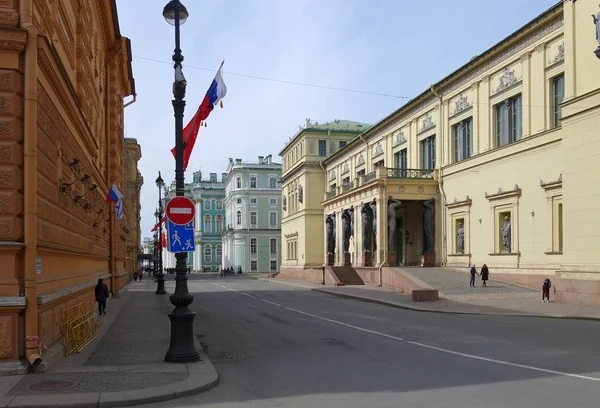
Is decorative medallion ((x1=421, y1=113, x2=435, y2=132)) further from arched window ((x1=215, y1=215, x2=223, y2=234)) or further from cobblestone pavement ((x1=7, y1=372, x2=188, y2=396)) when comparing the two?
Result: arched window ((x1=215, y1=215, x2=223, y2=234))

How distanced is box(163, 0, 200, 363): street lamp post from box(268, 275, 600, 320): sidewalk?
14.7m

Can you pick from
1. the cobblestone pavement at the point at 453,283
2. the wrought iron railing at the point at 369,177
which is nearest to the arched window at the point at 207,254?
the wrought iron railing at the point at 369,177

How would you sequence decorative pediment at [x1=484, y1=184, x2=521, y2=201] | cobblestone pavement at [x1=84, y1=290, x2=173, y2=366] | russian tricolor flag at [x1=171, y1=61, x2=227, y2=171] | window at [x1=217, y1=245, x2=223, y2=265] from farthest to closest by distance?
1. window at [x1=217, y1=245, x2=223, y2=265]
2. decorative pediment at [x1=484, y1=184, x2=521, y2=201]
3. russian tricolor flag at [x1=171, y1=61, x2=227, y2=171]
4. cobblestone pavement at [x1=84, y1=290, x2=173, y2=366]

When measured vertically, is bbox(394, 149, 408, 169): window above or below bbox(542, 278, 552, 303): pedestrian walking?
above

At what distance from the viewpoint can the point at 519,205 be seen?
1390 inches

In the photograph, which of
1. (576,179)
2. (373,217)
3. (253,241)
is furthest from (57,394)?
(253,241)

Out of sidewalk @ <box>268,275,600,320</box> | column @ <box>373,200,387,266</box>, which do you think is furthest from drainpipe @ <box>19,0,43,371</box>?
column @ <box>373,200,387,266</box>

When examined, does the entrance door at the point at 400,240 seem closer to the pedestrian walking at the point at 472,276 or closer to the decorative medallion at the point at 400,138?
the decorative medallion at the point at 400,138

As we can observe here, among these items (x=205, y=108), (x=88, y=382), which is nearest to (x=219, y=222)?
(x=205, y=108)

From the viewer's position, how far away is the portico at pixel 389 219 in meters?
44.9

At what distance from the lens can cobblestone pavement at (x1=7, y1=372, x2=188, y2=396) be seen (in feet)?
30.2

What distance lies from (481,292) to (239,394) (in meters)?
25.7

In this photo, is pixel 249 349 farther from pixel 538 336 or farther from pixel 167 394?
pixel 538 336

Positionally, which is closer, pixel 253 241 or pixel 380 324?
pixel 380 324
